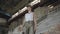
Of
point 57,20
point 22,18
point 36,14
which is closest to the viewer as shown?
point 57,20

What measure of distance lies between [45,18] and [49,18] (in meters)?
0.08

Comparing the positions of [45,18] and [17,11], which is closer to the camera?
[45,18]

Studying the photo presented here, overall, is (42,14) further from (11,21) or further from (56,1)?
(11,21)

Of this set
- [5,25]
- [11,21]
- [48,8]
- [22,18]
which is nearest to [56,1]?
[48,8]

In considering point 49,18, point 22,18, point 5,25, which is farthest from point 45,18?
point 5,25

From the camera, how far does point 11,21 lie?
10.7 ft

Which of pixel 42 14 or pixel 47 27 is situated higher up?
pixel 42 14

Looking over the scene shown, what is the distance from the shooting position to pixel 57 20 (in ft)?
6.66

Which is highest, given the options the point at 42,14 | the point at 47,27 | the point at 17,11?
the point at 17,11

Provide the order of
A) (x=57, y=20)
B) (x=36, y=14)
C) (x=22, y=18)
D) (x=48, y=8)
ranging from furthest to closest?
(x=22, y=18) < (x=36, y=14) < (x=48, y=8) < (x=57, y=20)

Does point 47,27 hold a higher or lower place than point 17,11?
lower

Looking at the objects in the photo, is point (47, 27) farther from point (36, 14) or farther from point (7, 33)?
point (7, 33)

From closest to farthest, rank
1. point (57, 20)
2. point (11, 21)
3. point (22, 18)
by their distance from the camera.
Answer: point (57, 20)
point (22, 18)
point (11, 21)

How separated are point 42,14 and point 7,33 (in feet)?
4.39
